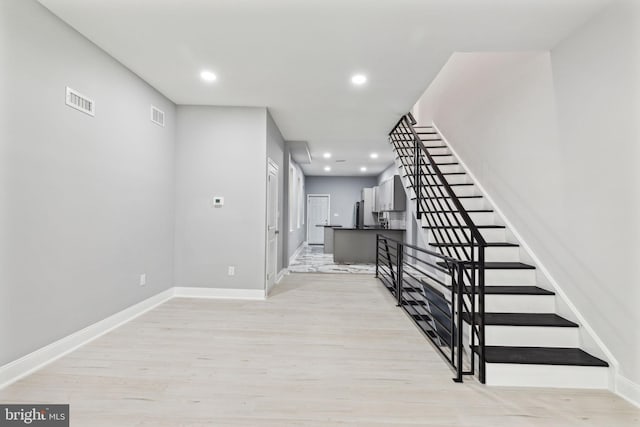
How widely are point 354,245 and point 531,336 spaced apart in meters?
5.49

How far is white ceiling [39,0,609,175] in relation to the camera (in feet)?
7.33

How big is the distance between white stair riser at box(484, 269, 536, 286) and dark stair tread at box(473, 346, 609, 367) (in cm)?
68

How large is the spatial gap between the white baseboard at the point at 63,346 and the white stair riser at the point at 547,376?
10.9ft

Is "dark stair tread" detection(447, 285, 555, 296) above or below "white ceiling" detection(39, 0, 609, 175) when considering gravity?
below

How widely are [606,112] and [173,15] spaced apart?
3281 mm

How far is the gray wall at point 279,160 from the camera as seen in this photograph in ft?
15.6

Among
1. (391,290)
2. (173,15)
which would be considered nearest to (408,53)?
(173,15)

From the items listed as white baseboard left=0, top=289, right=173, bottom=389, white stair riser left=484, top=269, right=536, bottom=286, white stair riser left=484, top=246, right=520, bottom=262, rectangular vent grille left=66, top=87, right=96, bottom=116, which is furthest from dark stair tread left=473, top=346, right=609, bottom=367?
rectangular vent grille left=66, top=87, right=96, bottom=116

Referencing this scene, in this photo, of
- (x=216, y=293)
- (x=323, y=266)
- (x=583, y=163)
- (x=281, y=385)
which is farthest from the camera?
(x=323, y=266)

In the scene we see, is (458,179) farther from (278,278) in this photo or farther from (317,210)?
(317,210)

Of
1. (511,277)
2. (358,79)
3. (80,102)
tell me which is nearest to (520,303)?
(511,277)

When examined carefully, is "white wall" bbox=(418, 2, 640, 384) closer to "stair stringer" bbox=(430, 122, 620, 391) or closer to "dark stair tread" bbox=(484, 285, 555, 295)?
"stair stringer" bbox=(430, 122, 620, 391)

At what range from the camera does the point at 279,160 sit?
5.69m

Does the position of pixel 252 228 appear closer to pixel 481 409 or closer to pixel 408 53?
pixel 408 53
